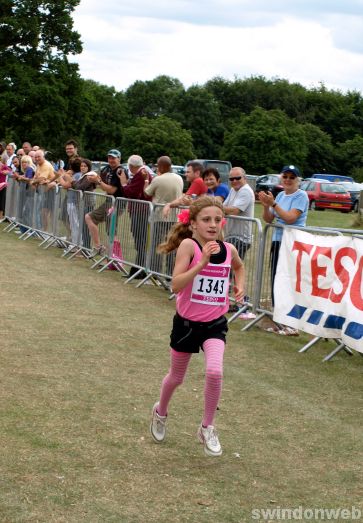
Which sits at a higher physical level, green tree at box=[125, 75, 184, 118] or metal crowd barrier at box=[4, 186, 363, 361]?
green tree at box=[125, 75, 184, 118]

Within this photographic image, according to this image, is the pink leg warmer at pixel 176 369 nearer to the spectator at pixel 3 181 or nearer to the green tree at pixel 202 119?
the spectator at pixel 3 181

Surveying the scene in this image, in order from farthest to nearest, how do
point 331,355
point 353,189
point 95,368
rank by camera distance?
1. point 353,189
2. point 331,355
3. point 95,368

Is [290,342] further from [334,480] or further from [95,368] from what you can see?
[334,480]

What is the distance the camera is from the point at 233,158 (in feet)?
290

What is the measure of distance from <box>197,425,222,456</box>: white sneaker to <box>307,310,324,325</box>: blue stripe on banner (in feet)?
12.8

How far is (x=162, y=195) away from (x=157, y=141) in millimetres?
73756

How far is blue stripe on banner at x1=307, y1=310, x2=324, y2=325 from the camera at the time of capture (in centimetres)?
1023

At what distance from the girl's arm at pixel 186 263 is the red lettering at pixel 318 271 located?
3.83 m

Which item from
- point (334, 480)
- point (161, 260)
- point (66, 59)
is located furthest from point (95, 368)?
point (66, 59)

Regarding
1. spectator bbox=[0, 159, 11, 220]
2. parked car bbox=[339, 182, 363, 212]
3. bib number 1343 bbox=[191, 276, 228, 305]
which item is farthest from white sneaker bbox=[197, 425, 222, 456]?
parked car bbox=[339, 182, 363, 212]

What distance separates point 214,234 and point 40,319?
209 inches

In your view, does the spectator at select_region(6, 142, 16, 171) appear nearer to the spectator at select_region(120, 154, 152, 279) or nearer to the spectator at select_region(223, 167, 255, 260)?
the spectator at select_region(120, 154, 152, 279)

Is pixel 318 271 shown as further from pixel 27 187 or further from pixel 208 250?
pixel 27 187

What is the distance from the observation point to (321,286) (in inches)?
402
